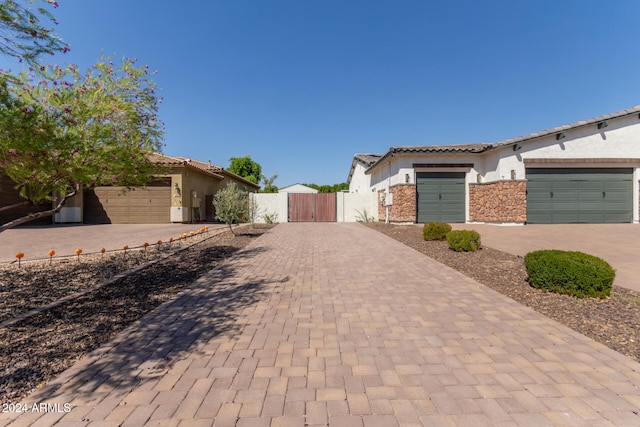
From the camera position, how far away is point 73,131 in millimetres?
3852

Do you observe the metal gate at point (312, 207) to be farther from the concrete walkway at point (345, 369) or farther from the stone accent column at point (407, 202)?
the concrete walkway at point (345, 369)

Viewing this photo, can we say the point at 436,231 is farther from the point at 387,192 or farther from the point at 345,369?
the point at 345,369

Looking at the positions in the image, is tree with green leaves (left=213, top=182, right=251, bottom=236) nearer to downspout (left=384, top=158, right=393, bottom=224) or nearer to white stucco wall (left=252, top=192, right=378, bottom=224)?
downspout (left=384, top=158, right=393, bottom=224)

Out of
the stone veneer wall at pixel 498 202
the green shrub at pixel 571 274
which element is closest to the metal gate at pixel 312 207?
the stone veneer wall at pixel 498 202

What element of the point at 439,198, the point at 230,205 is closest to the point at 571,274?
the point at 230,205

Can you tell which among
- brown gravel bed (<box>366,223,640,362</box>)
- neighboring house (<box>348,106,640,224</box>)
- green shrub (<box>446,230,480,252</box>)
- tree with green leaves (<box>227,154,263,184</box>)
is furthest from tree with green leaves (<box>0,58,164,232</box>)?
tree with green leaves (<box>227,154,263,184</box>)

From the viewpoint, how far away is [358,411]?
212 centimetres

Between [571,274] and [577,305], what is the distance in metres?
0.53

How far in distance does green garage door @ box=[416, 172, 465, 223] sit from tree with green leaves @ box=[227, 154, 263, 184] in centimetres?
3914

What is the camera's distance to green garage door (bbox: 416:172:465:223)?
16.5m

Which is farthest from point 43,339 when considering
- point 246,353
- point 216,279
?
point 216,279

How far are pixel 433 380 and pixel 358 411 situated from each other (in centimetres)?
80

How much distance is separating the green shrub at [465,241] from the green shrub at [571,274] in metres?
2.93

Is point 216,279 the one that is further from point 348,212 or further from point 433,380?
point 348,212
